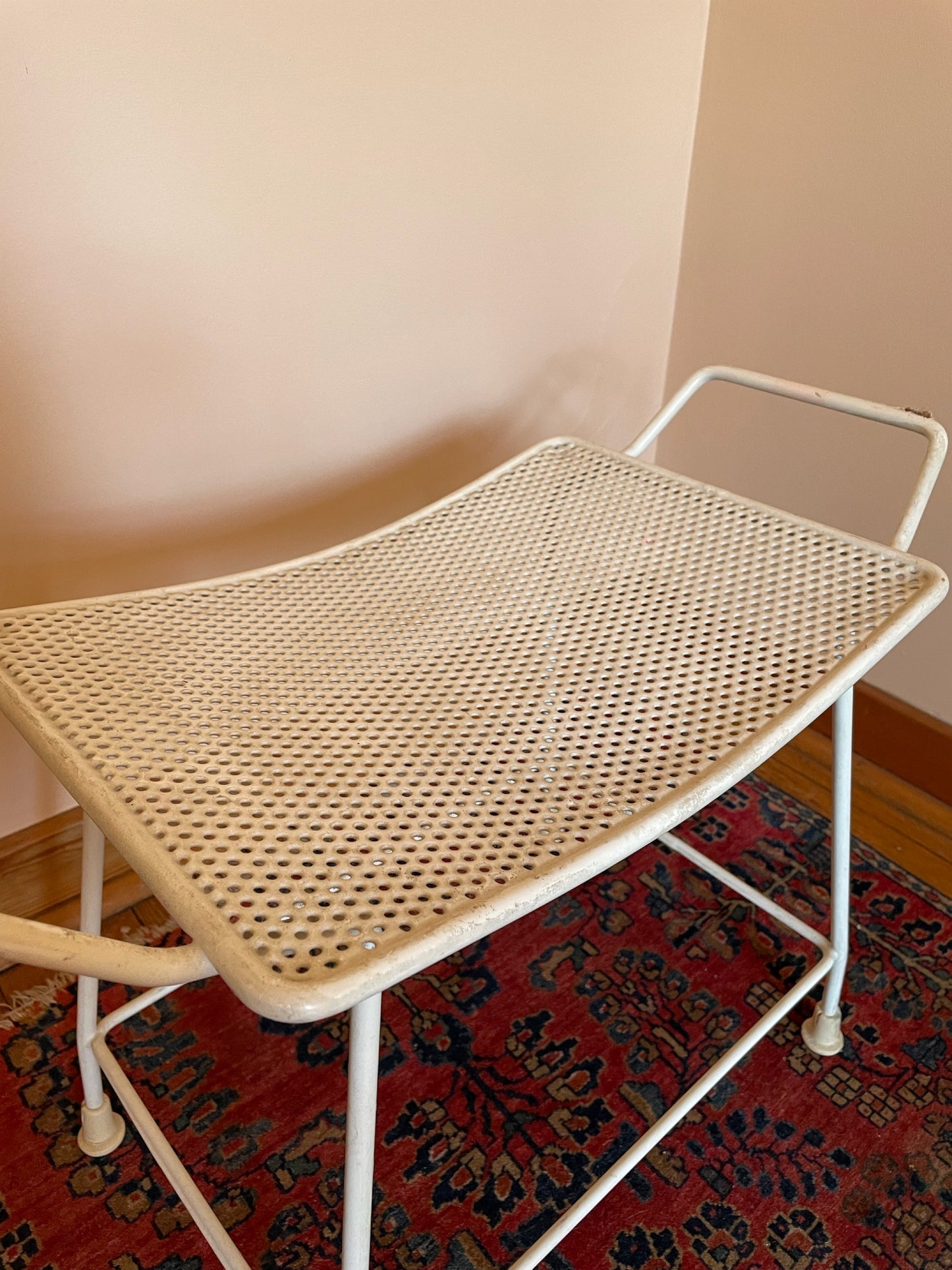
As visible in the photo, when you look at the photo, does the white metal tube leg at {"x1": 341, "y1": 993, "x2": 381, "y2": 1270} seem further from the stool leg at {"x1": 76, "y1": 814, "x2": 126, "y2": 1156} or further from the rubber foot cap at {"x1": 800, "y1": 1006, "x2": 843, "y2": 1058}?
the rubber foot cap at {"x1": 800, "y1": 1006, "x2": 843, "y2": 1058}

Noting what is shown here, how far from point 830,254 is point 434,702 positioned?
2.76 ft

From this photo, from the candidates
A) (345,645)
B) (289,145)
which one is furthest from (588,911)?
(289,145)

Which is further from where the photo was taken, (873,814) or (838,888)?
(873,814)

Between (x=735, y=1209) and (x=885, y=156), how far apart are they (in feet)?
3.46

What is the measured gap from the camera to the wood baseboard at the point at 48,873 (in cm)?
101

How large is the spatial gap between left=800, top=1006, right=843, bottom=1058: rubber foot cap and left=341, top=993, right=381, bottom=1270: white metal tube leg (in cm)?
59

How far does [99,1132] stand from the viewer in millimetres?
847

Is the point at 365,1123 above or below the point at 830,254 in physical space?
below

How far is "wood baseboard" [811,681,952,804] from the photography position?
1.23 metres

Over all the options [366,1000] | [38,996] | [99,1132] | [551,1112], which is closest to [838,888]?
[551,1112]

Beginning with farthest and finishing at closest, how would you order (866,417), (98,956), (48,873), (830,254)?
1. (830,254)
2. (48,873)
3. (866,417)
4. (98,956)

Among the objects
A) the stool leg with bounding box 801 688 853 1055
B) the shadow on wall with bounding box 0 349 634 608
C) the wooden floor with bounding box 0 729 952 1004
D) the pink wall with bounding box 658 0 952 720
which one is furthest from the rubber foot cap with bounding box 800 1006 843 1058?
the shadow on wall with bounding box 0 349 634 608

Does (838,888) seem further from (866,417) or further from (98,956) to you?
(98,956)

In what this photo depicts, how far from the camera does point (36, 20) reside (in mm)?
720
